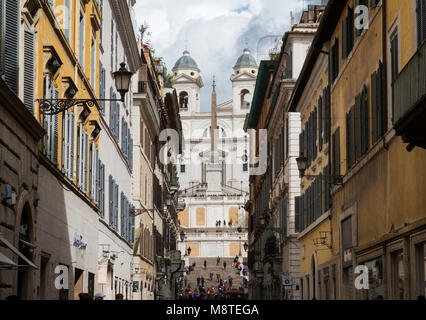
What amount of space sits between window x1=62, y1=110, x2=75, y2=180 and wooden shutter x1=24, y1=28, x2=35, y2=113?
164 inches

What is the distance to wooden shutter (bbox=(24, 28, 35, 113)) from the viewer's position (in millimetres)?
16812

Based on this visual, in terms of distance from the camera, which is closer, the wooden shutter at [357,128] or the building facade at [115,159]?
the wooden shutter at [357,128]

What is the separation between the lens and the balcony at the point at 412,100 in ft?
42.3

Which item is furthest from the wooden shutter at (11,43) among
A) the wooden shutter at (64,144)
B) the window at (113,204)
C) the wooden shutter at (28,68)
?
the window at (113,204)

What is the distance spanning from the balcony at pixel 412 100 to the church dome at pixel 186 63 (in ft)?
557

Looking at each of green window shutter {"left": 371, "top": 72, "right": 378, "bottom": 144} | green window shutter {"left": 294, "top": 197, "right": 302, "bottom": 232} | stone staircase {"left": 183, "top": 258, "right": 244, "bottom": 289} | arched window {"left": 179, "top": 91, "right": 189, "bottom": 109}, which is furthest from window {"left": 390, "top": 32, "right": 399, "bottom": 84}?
arched window {"left": 179, "top": 91, "right": 189, "bottom": 109}

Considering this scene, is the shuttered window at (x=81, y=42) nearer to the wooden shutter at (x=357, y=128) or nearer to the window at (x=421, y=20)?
the wooden shutter at (x=357, y=128)

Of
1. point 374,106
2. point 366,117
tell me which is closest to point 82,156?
point 366,117

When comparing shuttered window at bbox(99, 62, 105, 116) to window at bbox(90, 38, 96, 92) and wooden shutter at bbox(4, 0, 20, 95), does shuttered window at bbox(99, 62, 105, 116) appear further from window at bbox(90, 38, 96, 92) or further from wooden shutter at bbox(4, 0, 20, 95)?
wooden shutter at bbox(4, 0, 20, 95)

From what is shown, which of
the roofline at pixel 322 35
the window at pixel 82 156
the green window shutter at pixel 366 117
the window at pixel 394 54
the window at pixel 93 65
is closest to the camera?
the window at pixel 394 54

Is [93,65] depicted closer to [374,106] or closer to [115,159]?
[115,159]

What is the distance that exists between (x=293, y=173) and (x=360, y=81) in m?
18.7

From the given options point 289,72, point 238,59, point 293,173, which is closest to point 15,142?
point 293,173

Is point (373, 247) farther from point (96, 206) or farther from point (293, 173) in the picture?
point (293, 173)
